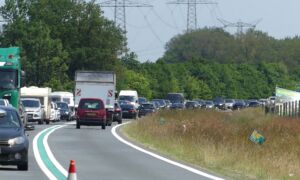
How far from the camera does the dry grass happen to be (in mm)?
25838

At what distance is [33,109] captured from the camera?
62.8 meters

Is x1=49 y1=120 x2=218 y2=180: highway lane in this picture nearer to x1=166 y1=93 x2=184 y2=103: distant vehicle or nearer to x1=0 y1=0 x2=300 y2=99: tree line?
x1=0 y1=0 x2=300 y2=99: tree line

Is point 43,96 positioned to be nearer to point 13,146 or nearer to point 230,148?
point 230,148

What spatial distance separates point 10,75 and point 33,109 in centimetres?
1964

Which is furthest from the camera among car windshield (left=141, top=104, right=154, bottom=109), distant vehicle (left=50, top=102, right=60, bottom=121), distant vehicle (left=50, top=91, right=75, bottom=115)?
car windshield (left=141, top=104, right=154, bottom=109)

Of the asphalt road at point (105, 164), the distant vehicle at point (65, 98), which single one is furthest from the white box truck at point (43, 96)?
the asphalt road at point (105, 164)

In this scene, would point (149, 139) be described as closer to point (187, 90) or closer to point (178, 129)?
point (178, 129)

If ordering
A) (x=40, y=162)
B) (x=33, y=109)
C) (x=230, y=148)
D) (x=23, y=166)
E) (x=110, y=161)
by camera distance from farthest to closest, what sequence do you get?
(x=33, y=109) < (x=230, y=148) < (x=110, y=161) < (x=40, y=162) < (x=23, y=166)

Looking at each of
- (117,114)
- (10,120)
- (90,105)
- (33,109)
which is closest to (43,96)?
(117,114)

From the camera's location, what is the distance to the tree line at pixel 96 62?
339 ft

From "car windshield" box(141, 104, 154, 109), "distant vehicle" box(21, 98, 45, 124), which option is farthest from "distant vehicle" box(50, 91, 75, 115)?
"distant vehicle" box(21, 98, 45, 124)

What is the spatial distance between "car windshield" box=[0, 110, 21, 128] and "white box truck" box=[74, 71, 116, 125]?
41299 millimetres

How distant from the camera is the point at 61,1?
120125mm

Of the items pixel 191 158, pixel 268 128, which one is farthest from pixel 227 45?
pixel 191 158
